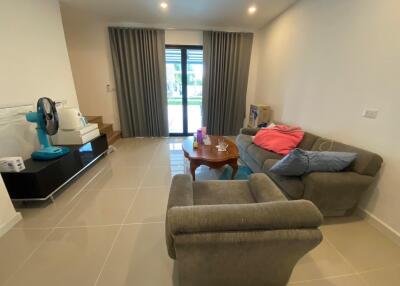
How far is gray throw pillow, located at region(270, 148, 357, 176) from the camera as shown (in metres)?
1.69

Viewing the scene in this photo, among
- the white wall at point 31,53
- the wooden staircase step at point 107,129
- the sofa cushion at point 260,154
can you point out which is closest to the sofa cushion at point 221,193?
the sofa cushion at point 260,154

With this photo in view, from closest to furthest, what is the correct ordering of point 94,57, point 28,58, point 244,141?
point 28,58 < point 244,141 < point 94,57

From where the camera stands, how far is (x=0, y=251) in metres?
1.50

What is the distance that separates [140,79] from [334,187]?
397cm

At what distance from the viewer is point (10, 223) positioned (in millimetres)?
1727

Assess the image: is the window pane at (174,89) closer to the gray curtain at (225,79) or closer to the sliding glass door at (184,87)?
the sliding glass door at (184,87)

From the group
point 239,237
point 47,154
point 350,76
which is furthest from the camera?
point 47,154

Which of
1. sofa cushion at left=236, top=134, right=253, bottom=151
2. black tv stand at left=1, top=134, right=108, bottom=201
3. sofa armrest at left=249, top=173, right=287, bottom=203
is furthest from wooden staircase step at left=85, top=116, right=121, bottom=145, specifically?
sofa armrest at left=249, top=173, right=287, bottom=203

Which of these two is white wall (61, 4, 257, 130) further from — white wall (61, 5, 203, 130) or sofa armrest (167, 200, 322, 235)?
sofa armrest (167, 200, 322, 235)

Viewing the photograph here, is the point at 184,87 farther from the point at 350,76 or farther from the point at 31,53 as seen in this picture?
the point at 350,76

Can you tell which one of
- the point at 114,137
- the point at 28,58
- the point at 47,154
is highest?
the point at 28,58

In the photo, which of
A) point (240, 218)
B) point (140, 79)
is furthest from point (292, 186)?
point (140, 79)

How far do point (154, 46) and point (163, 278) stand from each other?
407 centimetres

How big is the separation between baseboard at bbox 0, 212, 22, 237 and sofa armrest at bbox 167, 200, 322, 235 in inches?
74.4
